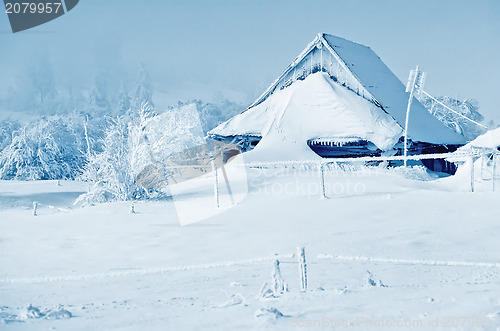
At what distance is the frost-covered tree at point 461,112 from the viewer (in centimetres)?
4994

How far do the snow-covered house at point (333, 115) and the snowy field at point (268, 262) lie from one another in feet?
27.0

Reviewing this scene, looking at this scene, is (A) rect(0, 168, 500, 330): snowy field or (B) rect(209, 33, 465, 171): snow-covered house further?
(B) rect(209, 33, 465, 171): snow-covered house

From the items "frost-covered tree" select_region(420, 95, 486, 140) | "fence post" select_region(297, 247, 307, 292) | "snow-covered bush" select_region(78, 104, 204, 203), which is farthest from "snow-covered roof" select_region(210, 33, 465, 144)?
"frost-covered tree" select_region(420, 95, 486, 140)

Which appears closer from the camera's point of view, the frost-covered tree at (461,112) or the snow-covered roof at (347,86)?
the snow-covered roof at (347,86)

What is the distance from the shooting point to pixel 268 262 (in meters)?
7.32

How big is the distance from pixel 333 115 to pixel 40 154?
68.3ft

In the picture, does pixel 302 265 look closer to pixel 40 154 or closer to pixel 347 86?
pixel 347 86

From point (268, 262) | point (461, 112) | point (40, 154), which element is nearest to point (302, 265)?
point (268, 262)

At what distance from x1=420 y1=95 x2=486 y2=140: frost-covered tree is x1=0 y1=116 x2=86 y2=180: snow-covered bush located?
3616 centimetres

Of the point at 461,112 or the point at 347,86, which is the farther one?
the point at 461,112

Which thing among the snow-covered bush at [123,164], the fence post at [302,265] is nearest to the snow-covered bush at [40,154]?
the snow-covered bush at [123,164]

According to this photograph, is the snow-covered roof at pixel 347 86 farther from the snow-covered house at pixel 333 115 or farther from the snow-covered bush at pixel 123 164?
the snow-covered bush at pixel 123 164

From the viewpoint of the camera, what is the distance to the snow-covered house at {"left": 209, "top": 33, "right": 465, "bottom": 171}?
22562 mm

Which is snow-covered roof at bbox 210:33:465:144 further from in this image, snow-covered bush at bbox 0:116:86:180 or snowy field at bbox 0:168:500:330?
snow-covered bush at bbox 0:116:86:180
